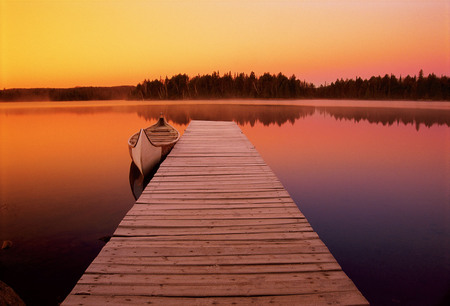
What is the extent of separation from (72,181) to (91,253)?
6.04m

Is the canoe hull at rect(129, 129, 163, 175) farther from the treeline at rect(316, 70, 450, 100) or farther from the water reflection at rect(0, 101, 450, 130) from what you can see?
the treeline at rect(316, 70, 450, 100)

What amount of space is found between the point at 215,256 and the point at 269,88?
85526mm

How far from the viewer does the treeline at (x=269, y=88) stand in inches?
2977

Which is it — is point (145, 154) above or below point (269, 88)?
below

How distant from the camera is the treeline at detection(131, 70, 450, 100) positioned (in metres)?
75.6

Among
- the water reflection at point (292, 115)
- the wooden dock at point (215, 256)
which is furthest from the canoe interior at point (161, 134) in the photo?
the water reflection at point (292, 115)

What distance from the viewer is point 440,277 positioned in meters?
4.91

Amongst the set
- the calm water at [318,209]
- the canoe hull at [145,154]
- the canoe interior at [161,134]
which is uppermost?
the canoe interior at [161,134]

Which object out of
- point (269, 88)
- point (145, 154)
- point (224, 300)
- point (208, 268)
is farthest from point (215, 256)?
point (269, 88)

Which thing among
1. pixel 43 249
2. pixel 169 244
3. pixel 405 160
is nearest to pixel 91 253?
pixel 43 249

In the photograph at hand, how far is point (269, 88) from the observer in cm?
8544

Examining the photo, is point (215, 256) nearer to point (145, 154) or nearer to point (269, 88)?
point (145, 154)

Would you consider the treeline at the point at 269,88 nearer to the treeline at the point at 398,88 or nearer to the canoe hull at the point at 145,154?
the treeline at the point at 398,88

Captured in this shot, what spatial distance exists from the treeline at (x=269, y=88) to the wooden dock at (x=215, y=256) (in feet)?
272
